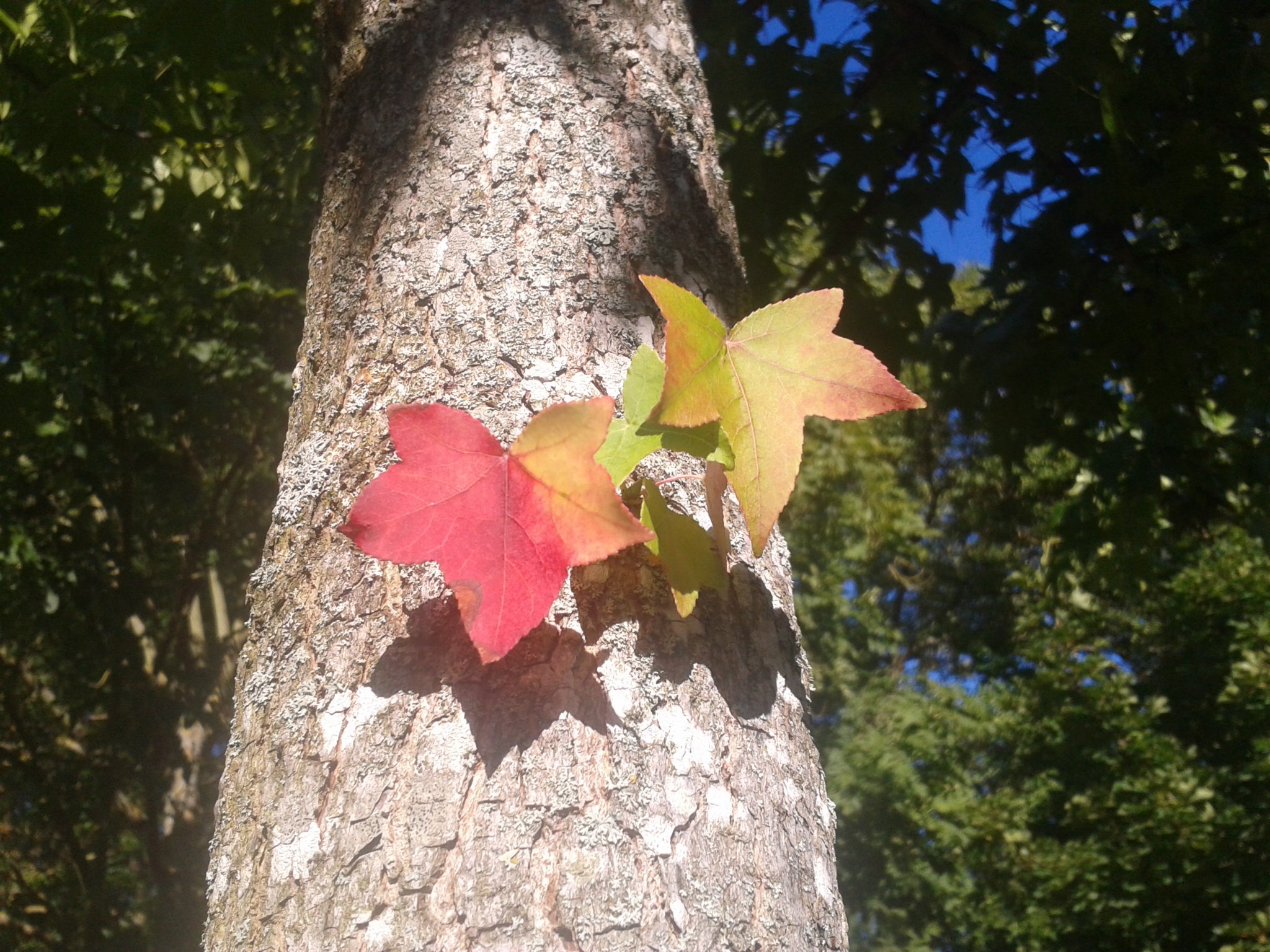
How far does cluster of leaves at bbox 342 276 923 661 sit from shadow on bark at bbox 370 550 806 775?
3 centimetres

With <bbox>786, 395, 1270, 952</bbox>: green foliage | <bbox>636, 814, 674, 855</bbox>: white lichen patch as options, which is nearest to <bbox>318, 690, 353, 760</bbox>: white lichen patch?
<bbox>636, 814, 674, 855</bbox>: white lichen patch

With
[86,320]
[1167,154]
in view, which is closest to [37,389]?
[86,320]

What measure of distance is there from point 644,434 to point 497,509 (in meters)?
0.12

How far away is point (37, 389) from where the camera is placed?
2057 mm

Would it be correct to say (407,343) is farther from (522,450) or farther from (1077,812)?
(1077,812)

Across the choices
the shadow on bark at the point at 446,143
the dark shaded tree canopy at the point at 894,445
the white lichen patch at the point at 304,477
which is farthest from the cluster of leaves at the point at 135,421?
the white lichen patch at the point at 304,477

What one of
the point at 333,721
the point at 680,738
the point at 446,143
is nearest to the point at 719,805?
the point at 680,738

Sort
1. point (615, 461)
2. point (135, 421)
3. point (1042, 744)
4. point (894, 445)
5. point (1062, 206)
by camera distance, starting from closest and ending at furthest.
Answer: point (615, 461) < point (1062, 206) < point (135, 421) < point (1042, 744) < point (894, 445)

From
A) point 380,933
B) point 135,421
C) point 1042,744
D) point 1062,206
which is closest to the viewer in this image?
point 380,933

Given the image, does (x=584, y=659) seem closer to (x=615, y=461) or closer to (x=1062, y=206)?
(x=615, y=461)

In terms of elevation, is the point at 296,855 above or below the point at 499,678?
below

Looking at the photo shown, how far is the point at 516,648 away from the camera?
0.62 meters

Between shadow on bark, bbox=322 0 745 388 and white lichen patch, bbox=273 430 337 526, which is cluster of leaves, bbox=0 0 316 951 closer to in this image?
shadow on bark, bbox=322 0 745 388

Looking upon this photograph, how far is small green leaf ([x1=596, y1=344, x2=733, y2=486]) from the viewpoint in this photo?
639mm
